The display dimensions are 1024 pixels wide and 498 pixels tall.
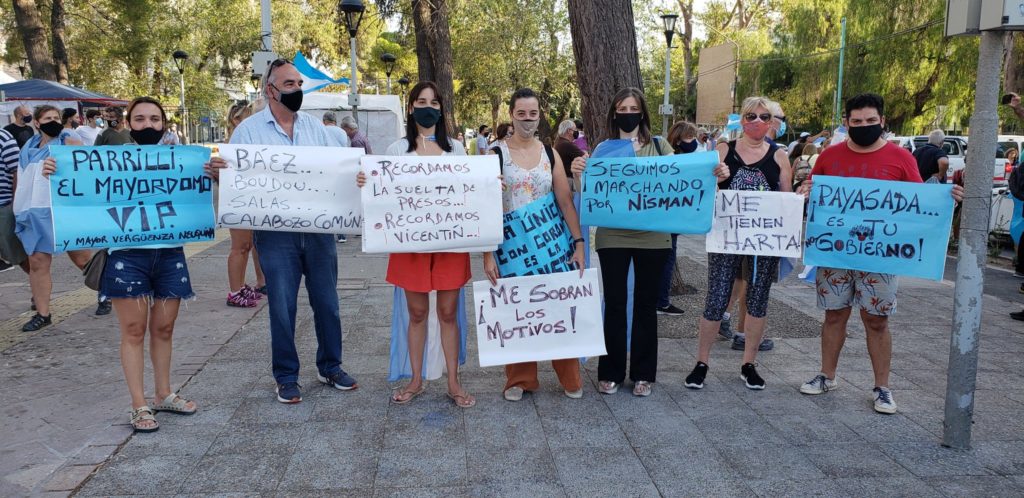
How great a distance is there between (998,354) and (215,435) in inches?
226

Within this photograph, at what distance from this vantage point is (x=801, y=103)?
3650 cm

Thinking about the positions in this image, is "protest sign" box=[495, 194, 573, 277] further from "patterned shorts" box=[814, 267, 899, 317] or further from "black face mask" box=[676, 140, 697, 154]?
"black face mask" box=[676, 140, 697, 154]

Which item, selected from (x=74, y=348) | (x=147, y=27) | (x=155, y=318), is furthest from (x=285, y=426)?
(x=147, y=27)

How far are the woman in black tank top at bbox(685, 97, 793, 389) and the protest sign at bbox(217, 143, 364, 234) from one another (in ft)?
7.69

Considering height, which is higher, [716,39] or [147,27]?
[716,39]

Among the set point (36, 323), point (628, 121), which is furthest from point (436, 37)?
point (628, 121)

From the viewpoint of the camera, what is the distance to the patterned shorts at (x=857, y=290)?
4500 mm

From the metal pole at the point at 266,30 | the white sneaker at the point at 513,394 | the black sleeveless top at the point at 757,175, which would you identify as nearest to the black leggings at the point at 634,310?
the white sneaker at the point at 513,394

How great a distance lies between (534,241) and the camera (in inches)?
178

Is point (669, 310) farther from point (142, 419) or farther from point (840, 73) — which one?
point (840, 73)

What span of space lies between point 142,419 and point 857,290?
167 inches

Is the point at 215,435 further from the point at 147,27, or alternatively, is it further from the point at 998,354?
the point at 147,27

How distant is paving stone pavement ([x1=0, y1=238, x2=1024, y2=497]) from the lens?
3512 millimetres

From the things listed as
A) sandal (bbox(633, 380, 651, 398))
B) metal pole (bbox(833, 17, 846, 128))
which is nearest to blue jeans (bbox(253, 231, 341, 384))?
sandal (bbox(633, 380, 651, 398))
